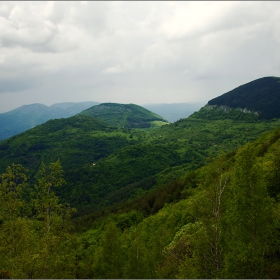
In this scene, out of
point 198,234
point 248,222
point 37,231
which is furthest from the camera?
point 37,231

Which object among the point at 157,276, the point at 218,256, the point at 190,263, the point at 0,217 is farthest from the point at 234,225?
the point at 0,217

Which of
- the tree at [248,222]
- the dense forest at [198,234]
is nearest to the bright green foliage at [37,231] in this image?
the dense forest at [198,234]

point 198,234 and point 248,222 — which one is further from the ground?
point 248,222

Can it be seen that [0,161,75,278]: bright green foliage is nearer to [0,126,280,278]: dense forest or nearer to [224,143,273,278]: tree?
[0,126,280,278]: dense forest

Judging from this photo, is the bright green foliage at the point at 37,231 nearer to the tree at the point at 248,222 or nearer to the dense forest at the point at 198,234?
the dense forest at the point at 198,234

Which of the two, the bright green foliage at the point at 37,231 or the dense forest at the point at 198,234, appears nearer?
the dense forest at the point at 198,234

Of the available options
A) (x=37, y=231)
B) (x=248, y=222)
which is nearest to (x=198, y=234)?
(x=248, y=222)

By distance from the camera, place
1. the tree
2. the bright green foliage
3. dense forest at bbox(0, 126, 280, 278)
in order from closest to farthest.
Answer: the tree, dense forest at bbox(0, 126, 280, 278), the bright green foliage

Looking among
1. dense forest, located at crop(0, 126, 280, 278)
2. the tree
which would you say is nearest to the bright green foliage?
dense forest, located at crop(0, 126, 280, 278)

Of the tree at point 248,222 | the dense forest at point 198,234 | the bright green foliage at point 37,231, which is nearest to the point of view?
the tree at point 248,222

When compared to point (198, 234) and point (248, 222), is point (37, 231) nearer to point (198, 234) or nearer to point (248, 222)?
point (198, 234)

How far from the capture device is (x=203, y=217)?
78.0 ft

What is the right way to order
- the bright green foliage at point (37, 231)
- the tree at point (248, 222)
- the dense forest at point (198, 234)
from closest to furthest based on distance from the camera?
the tree at point (248, 222) < the dense forest at point (198, 234) < the bright green foliage at point (37, 231)

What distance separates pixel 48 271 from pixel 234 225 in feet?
58.5
